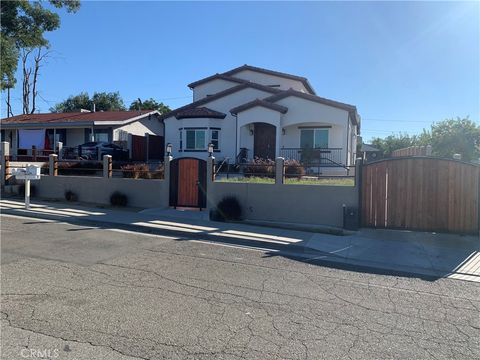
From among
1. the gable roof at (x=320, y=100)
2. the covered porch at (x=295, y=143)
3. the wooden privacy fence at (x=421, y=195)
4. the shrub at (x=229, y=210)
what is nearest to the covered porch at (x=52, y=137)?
the covered porch at (x=295, y=143)

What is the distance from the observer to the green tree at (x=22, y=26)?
12.7 m

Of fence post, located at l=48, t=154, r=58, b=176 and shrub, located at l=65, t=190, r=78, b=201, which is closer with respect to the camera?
shrub, located at l=65, t=190, r=78, b=201

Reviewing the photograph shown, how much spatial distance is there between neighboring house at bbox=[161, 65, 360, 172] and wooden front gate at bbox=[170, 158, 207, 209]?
8.56m

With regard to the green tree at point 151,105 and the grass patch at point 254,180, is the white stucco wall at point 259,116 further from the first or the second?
the green tree at point 151,105

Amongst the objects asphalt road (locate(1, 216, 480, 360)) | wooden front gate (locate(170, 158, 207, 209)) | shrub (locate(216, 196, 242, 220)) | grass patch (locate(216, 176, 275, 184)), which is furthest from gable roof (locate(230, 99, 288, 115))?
asphalt road (locate(1, 216, 480, 360))

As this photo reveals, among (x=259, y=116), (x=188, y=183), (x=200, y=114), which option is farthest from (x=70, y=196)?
(x=259, y=116)

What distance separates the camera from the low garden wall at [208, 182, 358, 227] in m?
12.0

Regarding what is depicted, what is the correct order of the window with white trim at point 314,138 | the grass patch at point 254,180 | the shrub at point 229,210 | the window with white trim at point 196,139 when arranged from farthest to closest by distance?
1. the window with white trim at point 196,139
2. the window with white trim at point 314,138
3. the grass patch at point 254,180
4. the shrub at point 229,210

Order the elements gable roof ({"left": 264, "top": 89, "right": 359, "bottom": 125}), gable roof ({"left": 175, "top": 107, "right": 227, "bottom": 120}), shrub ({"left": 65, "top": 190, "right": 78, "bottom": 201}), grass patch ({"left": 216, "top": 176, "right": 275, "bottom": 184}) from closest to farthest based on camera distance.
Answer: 1. grass patch ({"left": 216, "top": 176, "right": 275, "bottom": 184})
2. shrub ({"left": 65, "top": 190, "right": 78, "bottom": 201})
3. gable roof ({"left": 264, "top": 89, "right": 359, "bottom": 125})
4. gable roof ({"left": 175, "top": 107, "right": 227, "bottom": 120})

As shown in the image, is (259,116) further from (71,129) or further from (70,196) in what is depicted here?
(71,129)

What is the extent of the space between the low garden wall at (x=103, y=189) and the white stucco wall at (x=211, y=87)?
1465 centimetres

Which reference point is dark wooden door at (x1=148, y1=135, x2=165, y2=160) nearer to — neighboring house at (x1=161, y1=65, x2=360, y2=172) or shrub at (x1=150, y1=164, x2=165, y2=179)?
neighboring house at (x1=161, y1=65, x2=360, y2=172)

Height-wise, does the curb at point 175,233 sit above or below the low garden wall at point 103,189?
below

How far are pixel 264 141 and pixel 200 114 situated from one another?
4.43 m
